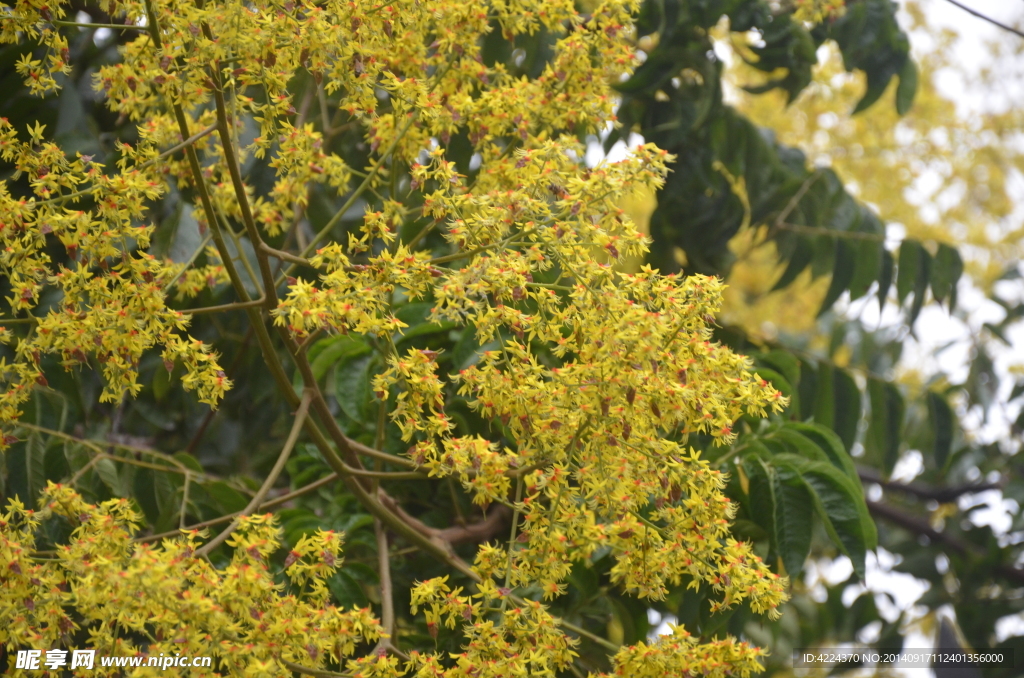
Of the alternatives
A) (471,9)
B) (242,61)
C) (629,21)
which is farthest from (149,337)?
(629,21)

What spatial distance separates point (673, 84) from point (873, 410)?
1.31 meters

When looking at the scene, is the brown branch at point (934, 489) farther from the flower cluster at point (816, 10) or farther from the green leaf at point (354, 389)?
the green leaf at point (354, 389)


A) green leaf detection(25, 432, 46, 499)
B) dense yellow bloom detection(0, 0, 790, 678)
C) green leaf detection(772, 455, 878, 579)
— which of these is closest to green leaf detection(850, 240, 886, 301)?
green leaf detection(772, 455, 878, 579)

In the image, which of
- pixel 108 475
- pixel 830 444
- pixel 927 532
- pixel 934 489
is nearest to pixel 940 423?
pixel 927 532

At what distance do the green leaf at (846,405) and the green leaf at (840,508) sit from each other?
97 centimetres

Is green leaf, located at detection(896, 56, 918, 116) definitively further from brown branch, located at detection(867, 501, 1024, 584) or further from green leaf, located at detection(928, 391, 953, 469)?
brown branch, located at detection(867, 501, 1024, 584)

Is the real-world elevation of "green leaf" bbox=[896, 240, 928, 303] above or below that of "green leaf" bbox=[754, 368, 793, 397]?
below

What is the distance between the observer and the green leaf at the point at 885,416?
2.98 m

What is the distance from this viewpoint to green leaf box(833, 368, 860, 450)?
282 centimetres

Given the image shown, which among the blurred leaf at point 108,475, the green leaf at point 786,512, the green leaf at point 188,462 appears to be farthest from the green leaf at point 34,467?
the green leaf at point 786,512

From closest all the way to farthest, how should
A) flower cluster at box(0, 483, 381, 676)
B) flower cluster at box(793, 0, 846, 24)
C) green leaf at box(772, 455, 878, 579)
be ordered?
1. flower cluster at box(0, 483, 381, 676)
2. green leaf at box(772, 455, 878, 579)
3. flower cluster at box(793, 0, 846, 24)

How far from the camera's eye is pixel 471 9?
1.71 meters

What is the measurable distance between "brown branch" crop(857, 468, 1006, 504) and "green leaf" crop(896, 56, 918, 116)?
1.56 metres

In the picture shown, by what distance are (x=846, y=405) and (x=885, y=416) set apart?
245 mm
